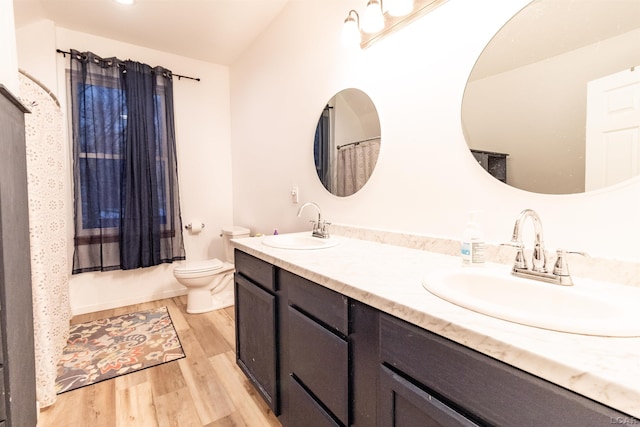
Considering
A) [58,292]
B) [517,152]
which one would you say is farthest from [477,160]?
[58,292]

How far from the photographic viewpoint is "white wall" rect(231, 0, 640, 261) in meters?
0.92

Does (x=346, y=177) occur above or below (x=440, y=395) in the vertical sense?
above

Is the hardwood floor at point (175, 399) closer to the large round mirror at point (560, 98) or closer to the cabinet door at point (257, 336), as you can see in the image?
the cabinet door at point (257, 336)

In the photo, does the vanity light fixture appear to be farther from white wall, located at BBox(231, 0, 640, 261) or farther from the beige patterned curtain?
the beige patterned curtain

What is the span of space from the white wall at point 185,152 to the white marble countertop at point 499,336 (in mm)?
2485

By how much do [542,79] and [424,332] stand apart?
3.17ft

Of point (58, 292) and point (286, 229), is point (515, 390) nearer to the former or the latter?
point (286, 229)

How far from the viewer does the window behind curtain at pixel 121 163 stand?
259cm

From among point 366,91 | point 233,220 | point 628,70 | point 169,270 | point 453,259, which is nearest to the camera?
point 628,70

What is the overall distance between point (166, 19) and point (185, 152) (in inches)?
47.4

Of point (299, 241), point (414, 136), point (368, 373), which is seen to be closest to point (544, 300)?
point (368, 373)

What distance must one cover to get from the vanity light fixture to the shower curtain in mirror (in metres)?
0.53

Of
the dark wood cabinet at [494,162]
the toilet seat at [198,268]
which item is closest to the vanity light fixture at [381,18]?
the dark wood cabinet at [494,162]

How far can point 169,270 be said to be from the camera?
3.12m
